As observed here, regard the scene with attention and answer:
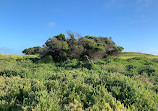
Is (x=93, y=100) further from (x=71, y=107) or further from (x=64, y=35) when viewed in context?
(x=64, y=35)

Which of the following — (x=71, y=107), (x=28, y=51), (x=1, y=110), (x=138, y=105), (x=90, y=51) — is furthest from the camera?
(x=28, y=51)

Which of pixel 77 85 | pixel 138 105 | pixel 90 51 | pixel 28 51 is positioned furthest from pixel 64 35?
pixel 28 51

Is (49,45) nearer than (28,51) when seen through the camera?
Yes

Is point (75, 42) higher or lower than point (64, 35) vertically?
lower

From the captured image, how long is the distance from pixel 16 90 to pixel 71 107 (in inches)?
94.5

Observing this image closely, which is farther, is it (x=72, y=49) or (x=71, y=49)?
(x=71, y=49)

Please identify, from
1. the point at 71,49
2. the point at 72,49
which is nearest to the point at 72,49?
the point at 72,49

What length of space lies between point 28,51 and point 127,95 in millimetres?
58225

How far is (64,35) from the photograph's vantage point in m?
20.6

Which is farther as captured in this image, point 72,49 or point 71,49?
point 71,49

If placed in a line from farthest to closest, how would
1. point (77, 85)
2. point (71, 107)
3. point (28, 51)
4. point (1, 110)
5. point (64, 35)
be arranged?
point (28, 51)
point (64, 35)
point (77, 85)
point (1, 110)
point (71, 107)

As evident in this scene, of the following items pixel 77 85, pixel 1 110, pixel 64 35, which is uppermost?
pixel 64 35

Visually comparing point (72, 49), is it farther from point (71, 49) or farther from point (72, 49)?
point (71, 49)

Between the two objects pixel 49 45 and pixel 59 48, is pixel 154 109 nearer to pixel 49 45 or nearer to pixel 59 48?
pixel 59 48
